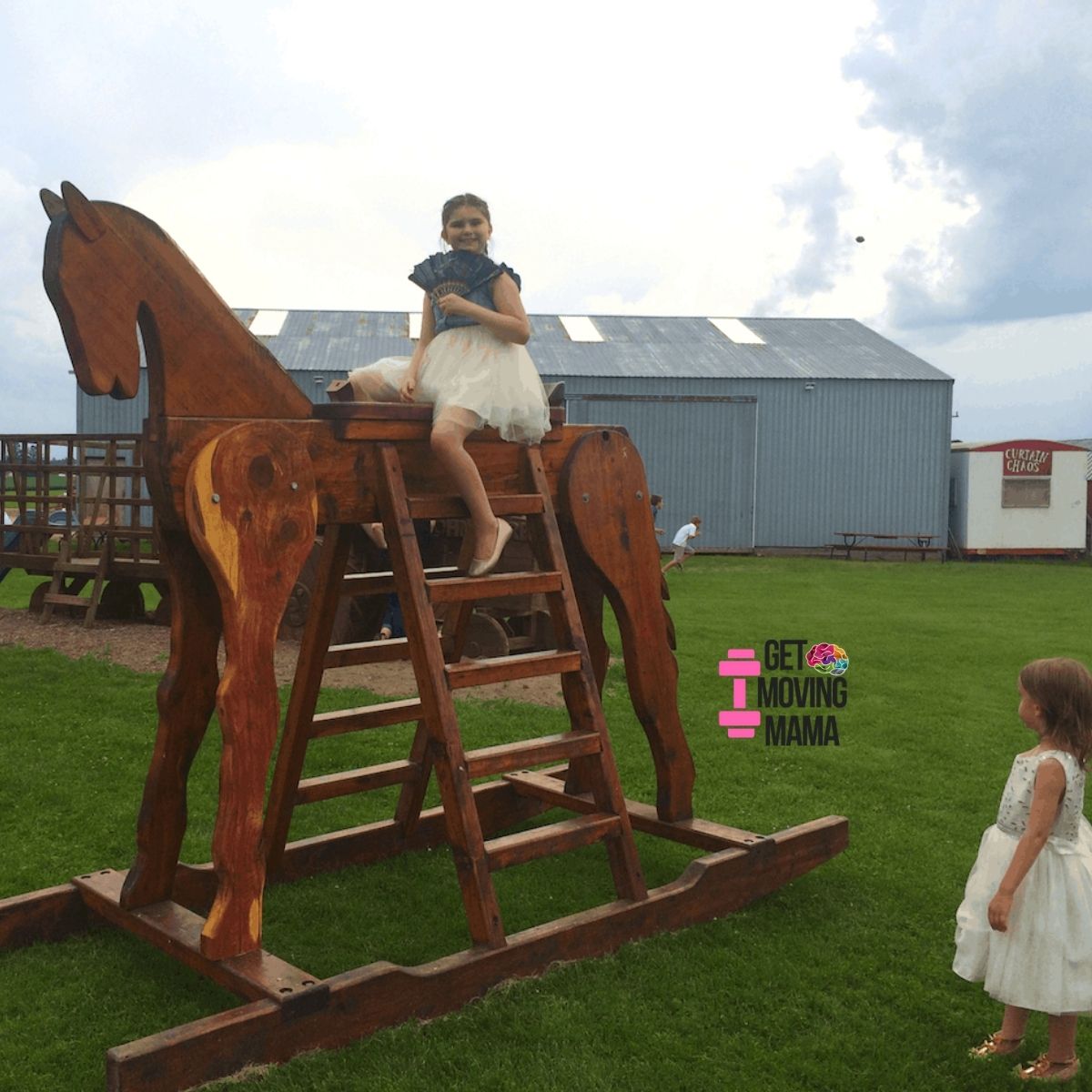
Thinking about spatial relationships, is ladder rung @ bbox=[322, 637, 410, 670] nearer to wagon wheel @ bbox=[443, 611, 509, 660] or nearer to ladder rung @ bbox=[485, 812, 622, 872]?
ladder rung @ bbox=[485, 812, 622, 872]

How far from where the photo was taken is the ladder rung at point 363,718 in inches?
177

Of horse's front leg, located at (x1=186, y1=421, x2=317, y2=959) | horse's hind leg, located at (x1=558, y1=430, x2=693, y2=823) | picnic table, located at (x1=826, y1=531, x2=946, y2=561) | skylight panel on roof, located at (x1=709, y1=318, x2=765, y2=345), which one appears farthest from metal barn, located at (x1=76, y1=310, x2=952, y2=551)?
horse's front leg, located at (x1=186, y1=421, x2=317, y2=959)

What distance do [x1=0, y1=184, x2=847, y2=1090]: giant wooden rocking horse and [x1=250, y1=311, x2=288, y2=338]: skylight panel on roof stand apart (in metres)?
23.2

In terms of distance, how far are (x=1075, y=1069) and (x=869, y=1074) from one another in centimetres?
62

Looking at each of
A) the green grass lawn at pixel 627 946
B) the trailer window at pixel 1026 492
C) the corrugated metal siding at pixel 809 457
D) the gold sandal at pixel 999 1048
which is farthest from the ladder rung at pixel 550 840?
the trailer window at pixel 1026 492

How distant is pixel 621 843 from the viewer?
422cm

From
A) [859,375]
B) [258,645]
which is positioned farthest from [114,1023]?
[859,375]

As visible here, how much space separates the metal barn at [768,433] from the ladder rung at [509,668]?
20998 mm

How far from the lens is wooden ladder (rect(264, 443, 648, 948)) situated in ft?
12.4

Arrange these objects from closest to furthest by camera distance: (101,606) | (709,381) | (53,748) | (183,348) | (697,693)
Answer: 1. (183,348)
2. (53,748)
3. (697,693)
4. (101,606)
5. (709,381)

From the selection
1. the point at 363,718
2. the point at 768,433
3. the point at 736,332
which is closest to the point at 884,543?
the point at 768,433

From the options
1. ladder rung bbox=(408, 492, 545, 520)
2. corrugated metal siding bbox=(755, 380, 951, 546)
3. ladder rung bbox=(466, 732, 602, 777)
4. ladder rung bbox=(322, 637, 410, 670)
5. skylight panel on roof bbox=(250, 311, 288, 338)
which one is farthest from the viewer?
skylight panel on roof bbox=(250, 311, 288, 338)

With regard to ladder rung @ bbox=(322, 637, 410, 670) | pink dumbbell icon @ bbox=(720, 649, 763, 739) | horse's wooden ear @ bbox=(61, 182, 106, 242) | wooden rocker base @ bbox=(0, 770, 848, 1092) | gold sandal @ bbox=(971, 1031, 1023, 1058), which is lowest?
gold sandal @ bbox=(971, 1031, 1023, 1058)

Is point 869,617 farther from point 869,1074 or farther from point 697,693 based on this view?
point 869,1074
